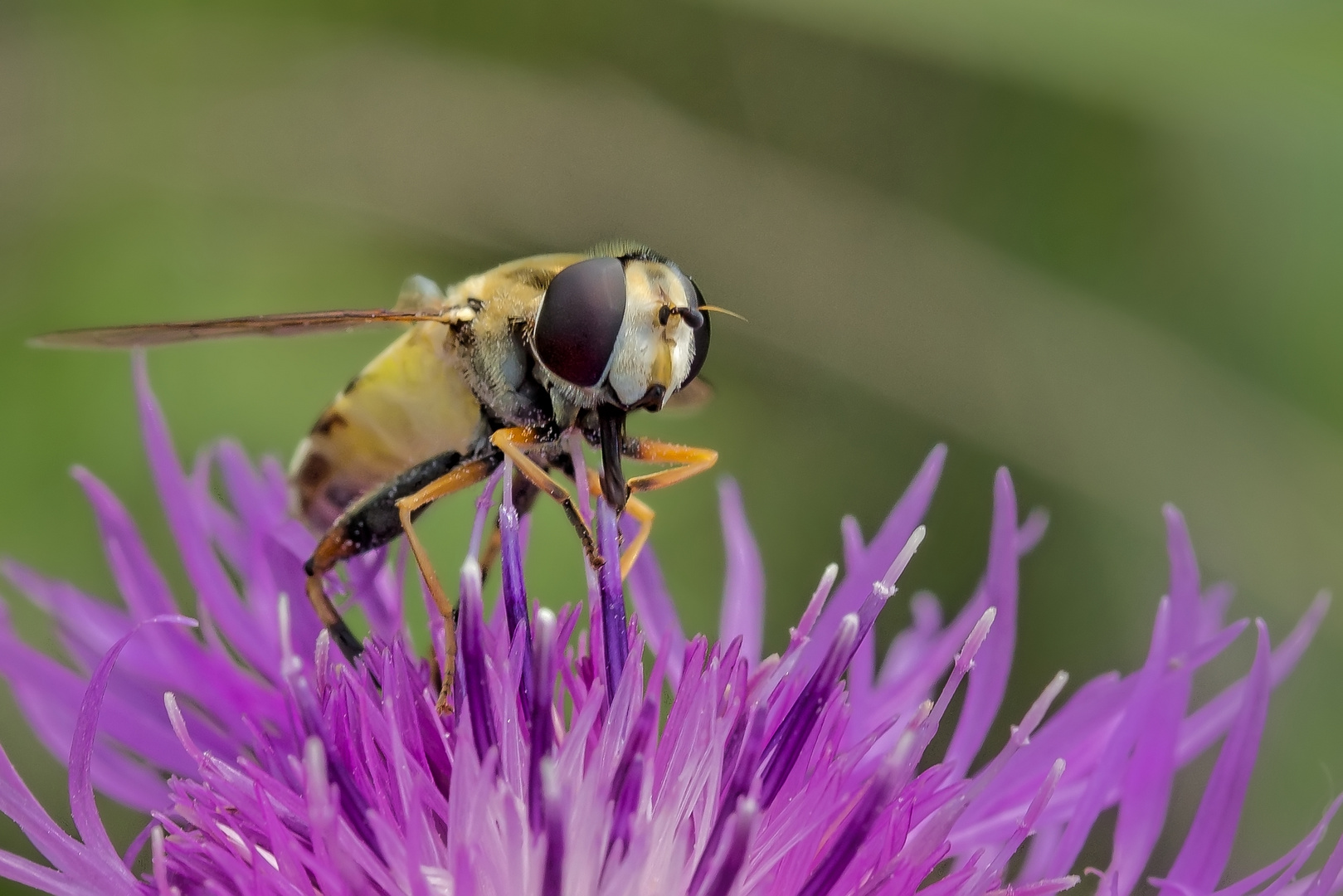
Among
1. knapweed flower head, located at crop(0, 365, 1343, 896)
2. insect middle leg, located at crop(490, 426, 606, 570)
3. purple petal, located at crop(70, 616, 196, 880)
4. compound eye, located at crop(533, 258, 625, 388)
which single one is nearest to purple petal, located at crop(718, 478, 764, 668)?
knapweed flower head, located at crop(0, 365, 1343, 896)

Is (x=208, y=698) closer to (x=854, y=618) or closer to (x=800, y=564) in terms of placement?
(x=854, y=618)

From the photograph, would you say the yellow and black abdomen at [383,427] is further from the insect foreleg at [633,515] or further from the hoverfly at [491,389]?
the insect foreleg at [633,515]

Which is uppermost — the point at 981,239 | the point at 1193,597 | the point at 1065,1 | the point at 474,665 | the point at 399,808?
the point at 1065,1

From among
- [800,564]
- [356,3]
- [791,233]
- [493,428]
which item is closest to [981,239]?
[791,233]

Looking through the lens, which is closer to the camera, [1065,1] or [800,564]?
[1065,1]

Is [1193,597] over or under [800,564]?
over

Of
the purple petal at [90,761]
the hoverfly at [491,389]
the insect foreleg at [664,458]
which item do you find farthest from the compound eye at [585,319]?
the purple petal at [90,761]

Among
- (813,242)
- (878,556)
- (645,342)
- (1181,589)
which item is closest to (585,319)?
(645,342)

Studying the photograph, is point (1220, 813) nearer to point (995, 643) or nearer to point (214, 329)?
point (995, 643)
